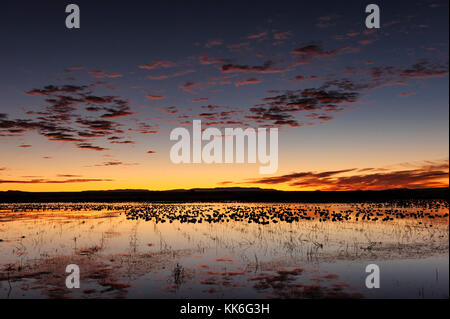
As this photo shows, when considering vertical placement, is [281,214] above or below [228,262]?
below

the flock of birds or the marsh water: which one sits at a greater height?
the marsh water

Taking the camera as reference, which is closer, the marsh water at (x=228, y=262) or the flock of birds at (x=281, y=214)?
the marsh water at (x=228, y=262)

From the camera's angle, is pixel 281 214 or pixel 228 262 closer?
pixel 228 262

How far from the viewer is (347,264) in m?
15.8

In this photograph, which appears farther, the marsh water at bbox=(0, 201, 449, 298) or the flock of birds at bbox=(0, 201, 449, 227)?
the flock of birds at bbox=(0, 201, 449, 227)

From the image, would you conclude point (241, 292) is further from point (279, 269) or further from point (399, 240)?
point (399, 240)

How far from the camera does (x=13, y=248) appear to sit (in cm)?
2034

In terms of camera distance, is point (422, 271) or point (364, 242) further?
point (364, 242)

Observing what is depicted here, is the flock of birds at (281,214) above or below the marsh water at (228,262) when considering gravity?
below
